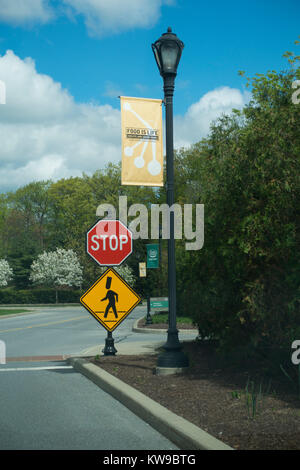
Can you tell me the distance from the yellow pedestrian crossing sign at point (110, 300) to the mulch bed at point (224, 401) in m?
1.08

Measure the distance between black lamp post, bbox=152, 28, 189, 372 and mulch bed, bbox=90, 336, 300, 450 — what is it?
33 cm

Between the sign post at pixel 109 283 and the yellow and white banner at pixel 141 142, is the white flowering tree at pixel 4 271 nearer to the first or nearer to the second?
the sign post at pixel 109 283

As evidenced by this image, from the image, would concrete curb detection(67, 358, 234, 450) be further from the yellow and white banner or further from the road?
the yellow and white banner

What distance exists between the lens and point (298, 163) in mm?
8234

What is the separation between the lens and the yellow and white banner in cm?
976

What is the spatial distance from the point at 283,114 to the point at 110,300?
5396 millimetres

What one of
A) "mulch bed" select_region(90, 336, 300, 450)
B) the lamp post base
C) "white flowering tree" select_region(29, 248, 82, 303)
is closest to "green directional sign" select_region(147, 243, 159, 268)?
"mulch bed" select_region(90, 336, 300, 450)

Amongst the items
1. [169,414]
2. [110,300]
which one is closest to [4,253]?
[110,300]

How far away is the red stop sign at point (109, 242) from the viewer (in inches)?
503

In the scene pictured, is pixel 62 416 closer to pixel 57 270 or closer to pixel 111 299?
pixel 111 299

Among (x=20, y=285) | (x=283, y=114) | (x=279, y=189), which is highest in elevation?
(x=283, y=114)

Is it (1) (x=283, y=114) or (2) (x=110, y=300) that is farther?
(2) (x=110, y=300)

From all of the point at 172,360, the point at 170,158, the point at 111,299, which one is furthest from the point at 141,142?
the point at 172,360
